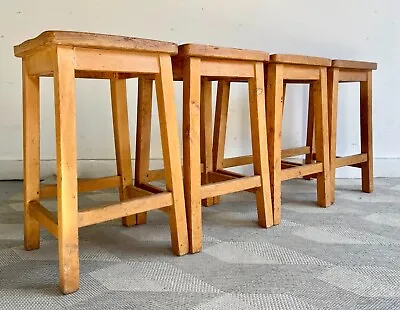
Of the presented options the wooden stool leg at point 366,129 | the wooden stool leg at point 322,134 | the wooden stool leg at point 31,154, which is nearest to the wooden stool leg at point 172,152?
the wooden stool leg at point 31,154

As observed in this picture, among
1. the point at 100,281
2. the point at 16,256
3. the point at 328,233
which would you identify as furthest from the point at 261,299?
the point at 16,256

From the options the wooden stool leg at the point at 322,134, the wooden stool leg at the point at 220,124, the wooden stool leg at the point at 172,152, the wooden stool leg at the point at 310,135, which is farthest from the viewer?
the wooden stool leg at the point at 310,135

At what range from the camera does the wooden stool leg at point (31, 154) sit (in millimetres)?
1192

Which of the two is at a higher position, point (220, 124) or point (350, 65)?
point (350, 65)

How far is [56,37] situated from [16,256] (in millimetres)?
634

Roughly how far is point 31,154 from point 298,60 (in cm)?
93

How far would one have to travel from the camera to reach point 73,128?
96 cm

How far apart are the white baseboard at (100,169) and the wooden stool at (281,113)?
2.39 feet

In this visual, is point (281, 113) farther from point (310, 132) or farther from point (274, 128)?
point (310, 132)

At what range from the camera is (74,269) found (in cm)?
97

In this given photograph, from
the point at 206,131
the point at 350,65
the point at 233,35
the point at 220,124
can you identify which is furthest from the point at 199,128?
the point at 233,35

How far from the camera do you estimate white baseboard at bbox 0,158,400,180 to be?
7.54ft

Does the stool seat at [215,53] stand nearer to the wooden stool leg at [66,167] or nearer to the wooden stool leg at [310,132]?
the wooden stool leg at [66,167]

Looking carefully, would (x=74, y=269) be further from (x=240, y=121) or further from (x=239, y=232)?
(x=240, y=121)
